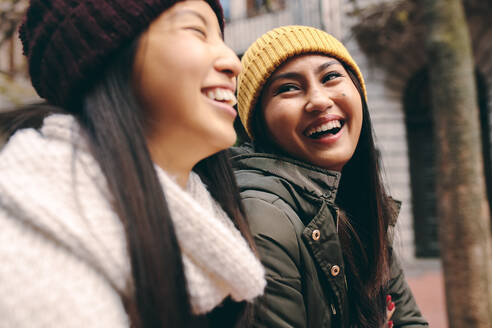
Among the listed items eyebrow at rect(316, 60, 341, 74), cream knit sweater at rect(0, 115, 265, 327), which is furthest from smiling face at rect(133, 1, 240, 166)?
eyebrow at rect(316, 60, 341, 74)

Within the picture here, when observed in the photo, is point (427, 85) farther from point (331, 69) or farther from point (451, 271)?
point (331, 69)

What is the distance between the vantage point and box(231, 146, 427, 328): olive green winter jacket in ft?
4.54

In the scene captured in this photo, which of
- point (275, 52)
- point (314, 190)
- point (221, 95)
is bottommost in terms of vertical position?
point (314, 190)

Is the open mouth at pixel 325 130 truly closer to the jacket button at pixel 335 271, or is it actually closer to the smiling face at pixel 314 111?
the smiling face at pixel 314 111

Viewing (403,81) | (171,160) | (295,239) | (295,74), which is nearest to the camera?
(171,160)

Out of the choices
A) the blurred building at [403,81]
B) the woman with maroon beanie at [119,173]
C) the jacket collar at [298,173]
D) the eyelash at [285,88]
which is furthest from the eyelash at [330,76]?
the blurred building at [403,81]

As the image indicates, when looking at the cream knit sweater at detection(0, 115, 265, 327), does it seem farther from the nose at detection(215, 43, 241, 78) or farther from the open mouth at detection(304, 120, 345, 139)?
the open mouth at detection(304, 120, 345, 139)

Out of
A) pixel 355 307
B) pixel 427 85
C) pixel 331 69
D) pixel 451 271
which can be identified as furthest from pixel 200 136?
pixel 427 85

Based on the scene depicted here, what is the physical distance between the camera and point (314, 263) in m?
1.52

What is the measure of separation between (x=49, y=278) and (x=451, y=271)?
3.13 meters

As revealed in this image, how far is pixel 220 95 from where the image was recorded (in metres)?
1.11

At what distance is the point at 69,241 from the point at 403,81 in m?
9.57

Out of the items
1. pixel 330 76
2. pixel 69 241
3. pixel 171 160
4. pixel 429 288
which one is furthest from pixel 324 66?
A: pixel 429 288

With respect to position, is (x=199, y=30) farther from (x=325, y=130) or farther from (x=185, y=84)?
(x=325, y=130)
